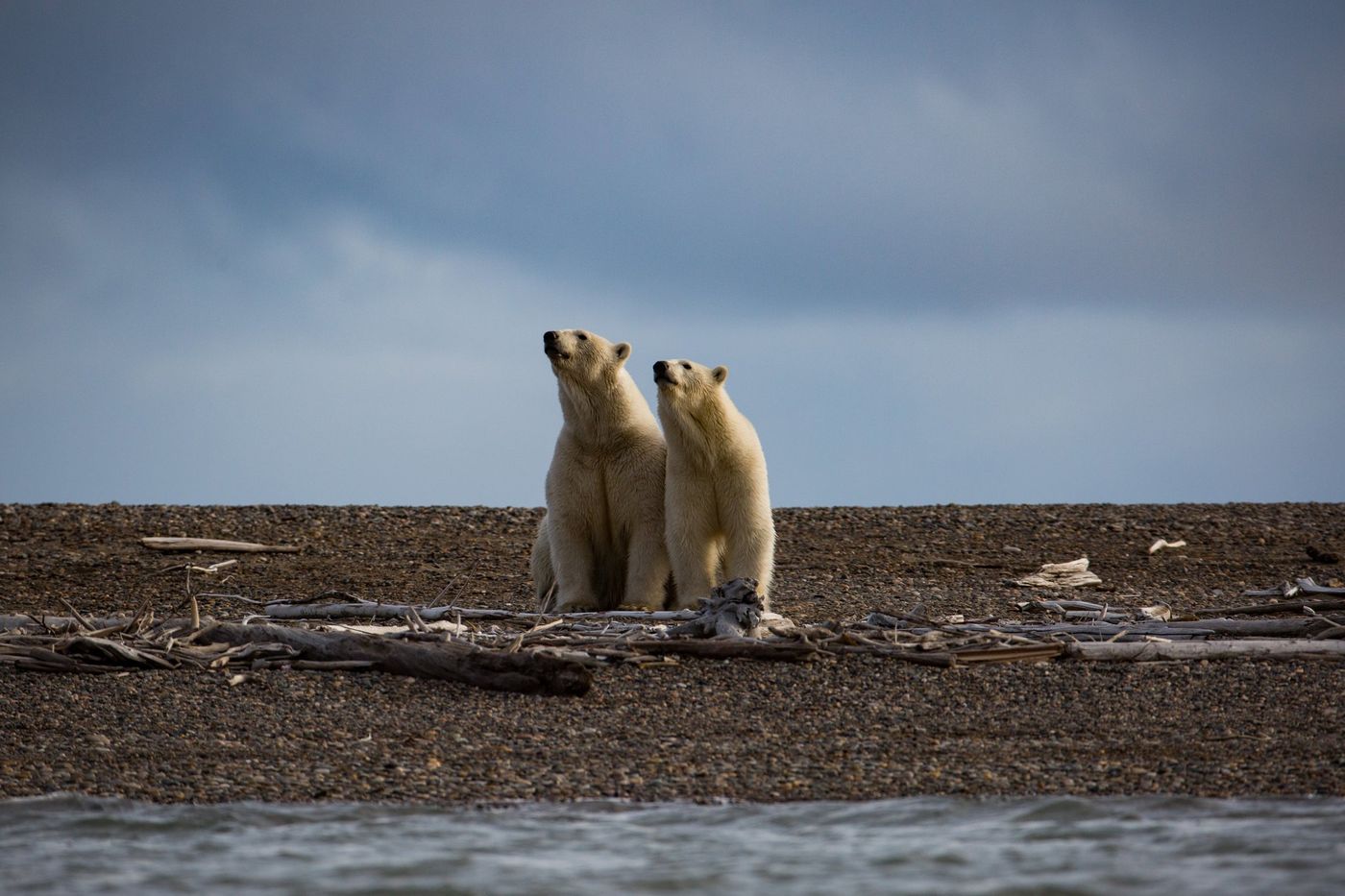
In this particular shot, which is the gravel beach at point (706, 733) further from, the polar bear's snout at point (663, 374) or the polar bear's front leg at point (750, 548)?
the polar bear's snout at point (663, 374)

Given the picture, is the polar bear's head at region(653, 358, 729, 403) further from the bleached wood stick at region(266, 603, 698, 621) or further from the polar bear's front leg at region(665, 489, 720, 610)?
the bleached wood stick at region(266, 603, 698, 621)

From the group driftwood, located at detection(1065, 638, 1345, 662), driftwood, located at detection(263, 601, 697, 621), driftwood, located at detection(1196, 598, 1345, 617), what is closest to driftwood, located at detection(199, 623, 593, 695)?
driftwood, located at detection(263, 601, 697, 621)

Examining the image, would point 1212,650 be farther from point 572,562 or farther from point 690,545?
point 572,562

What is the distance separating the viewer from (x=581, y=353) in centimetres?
928

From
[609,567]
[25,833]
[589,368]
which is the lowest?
[25,833]

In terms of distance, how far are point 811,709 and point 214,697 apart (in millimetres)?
2748

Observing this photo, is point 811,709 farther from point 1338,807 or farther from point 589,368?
point 589,368

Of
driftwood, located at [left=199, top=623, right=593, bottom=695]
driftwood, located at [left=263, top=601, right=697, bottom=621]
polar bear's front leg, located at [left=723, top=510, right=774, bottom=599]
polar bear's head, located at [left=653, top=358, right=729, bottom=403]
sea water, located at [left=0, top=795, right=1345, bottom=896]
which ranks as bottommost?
sea water, located at [left=0, top=795, right=1345, bottom=896]

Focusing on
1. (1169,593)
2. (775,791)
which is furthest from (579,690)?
(1169,593)

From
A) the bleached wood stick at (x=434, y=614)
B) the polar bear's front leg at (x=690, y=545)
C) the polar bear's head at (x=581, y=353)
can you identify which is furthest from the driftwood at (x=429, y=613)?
the polar bear's head at (x=581, y=353)

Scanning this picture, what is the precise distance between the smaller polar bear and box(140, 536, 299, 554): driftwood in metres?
6.47

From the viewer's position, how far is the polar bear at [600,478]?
9.34m

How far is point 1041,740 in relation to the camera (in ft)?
19.6

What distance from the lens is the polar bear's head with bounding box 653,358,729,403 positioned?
8797 mm
